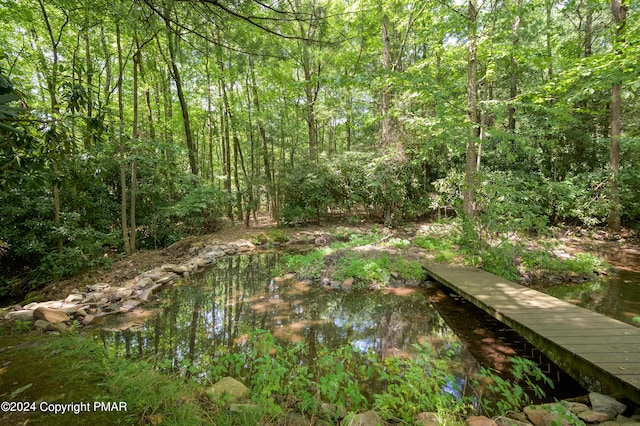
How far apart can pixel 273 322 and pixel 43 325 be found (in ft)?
9.92

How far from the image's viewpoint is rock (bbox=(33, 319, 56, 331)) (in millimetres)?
3428

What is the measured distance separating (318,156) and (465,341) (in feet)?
30.9

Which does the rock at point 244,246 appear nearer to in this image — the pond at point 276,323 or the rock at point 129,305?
the pond at point 276,323

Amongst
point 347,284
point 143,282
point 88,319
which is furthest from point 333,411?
point 143,282

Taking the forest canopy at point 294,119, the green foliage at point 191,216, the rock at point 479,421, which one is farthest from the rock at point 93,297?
the rock at point 479,421

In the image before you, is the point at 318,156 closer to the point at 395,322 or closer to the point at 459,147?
the point at 459,147

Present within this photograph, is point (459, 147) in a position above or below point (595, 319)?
above

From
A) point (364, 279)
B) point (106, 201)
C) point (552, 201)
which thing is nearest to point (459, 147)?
point (552, 201)

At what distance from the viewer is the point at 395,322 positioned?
13.7 feet

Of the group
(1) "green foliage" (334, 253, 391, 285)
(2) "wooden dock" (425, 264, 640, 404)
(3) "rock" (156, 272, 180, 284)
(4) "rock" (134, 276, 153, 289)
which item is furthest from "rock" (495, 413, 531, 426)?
(3) "rock" (156, 272, 180, 284)

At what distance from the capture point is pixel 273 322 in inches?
164

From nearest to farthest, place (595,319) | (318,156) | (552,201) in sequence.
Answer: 1. (595,319)
2. (552,201)
3. (318,156)

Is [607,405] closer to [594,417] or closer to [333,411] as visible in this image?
[594,417]

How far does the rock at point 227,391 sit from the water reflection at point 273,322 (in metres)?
0.63
